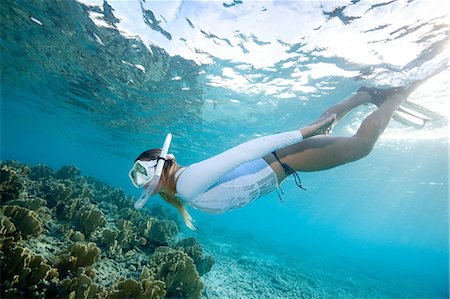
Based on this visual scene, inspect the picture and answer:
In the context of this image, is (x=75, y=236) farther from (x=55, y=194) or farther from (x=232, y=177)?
(x=232, y=177)

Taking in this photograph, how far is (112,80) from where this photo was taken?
16641 mm

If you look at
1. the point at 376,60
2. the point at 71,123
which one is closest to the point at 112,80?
the point at 376,60

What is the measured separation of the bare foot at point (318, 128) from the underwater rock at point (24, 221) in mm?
5764

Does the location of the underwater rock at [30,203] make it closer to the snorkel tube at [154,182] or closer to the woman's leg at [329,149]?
the snorkel tube at [154,182]

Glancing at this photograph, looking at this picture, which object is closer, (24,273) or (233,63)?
(24,273)

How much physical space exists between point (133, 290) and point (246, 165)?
2.79 metres

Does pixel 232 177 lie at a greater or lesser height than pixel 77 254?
greater

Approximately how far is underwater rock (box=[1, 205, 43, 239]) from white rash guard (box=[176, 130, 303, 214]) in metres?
3.81

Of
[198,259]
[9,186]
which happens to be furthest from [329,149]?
[9,186]

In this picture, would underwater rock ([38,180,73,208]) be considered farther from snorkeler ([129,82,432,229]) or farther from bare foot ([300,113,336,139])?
bare foot ([300,113,336,139])

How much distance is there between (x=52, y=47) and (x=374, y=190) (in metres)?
49.1

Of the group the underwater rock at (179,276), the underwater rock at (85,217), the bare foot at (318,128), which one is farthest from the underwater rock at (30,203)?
the bare foot at (318,128)

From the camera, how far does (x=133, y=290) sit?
404cm

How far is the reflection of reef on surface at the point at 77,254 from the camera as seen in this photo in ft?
12.4
